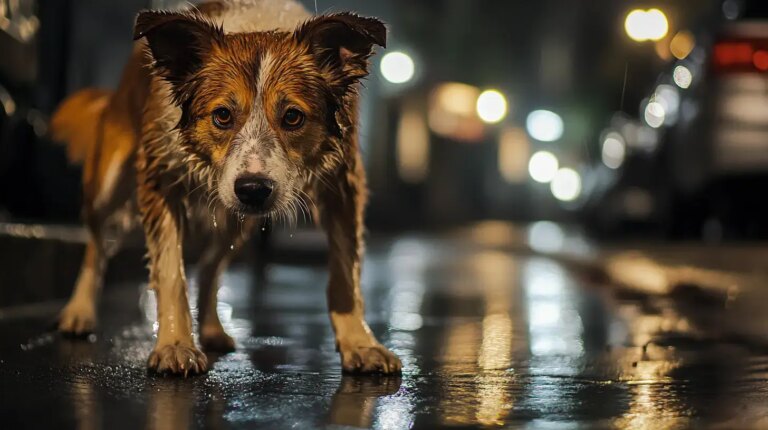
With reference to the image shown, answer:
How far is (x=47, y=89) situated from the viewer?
11.4 meters

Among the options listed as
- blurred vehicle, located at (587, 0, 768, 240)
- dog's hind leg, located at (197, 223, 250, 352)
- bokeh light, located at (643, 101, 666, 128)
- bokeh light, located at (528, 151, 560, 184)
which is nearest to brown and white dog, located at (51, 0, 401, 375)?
dog's hind leg, located at (197, 223, 250, 352)

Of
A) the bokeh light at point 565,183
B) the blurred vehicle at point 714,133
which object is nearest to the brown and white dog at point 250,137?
the blurred vehicle at point 714,133

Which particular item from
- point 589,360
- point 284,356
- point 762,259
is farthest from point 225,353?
point 762,259

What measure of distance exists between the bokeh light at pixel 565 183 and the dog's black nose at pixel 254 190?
53383 mm

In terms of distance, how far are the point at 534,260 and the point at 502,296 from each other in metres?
5.44

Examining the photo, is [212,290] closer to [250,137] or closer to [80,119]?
[250,137]

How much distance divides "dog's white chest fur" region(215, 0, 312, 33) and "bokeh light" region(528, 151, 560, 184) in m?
53.3

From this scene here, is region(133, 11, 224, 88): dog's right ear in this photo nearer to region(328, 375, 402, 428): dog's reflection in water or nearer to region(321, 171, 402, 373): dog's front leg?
region(321, 171, 402, 373): dog's front leg

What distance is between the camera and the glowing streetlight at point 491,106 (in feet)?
161

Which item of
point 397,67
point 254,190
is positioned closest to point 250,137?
point 254,190

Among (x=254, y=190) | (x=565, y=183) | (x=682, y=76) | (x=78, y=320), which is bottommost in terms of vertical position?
(x=78, y=320)

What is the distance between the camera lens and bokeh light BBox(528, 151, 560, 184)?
5894 cm

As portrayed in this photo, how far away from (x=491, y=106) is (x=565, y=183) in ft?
36.0

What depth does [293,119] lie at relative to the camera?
190 inches
